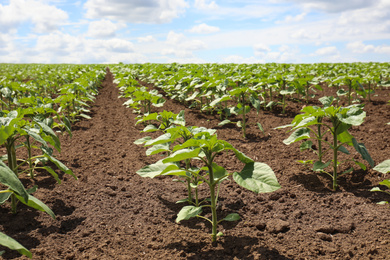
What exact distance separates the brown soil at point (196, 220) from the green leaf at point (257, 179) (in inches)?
27.6

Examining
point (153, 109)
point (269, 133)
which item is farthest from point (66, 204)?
point (153, 109)

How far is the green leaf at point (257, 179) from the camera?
190 cm

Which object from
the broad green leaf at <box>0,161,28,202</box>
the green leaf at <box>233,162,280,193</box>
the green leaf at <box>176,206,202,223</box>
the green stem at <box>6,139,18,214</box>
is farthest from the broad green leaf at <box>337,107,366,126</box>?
the green stem at <box>6,139,18,214</box>

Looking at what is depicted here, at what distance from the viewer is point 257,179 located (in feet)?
6.56

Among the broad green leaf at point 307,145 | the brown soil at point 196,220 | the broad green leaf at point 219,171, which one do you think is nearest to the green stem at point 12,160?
the brown soil at point 196,220

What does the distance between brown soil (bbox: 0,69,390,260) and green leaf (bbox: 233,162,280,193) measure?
27.6 inches

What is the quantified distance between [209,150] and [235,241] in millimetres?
877

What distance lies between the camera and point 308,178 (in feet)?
12.2

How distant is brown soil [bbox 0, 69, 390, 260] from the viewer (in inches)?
95.4

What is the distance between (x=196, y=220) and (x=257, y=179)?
1143 millimetres

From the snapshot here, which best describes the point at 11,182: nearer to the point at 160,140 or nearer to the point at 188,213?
the point at 160,140

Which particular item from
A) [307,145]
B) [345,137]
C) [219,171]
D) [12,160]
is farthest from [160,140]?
[307,145]

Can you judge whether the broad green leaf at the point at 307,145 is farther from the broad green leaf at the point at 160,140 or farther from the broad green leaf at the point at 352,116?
the broad green leaf at the point at 160,140

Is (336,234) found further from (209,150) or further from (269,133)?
(269,133)
